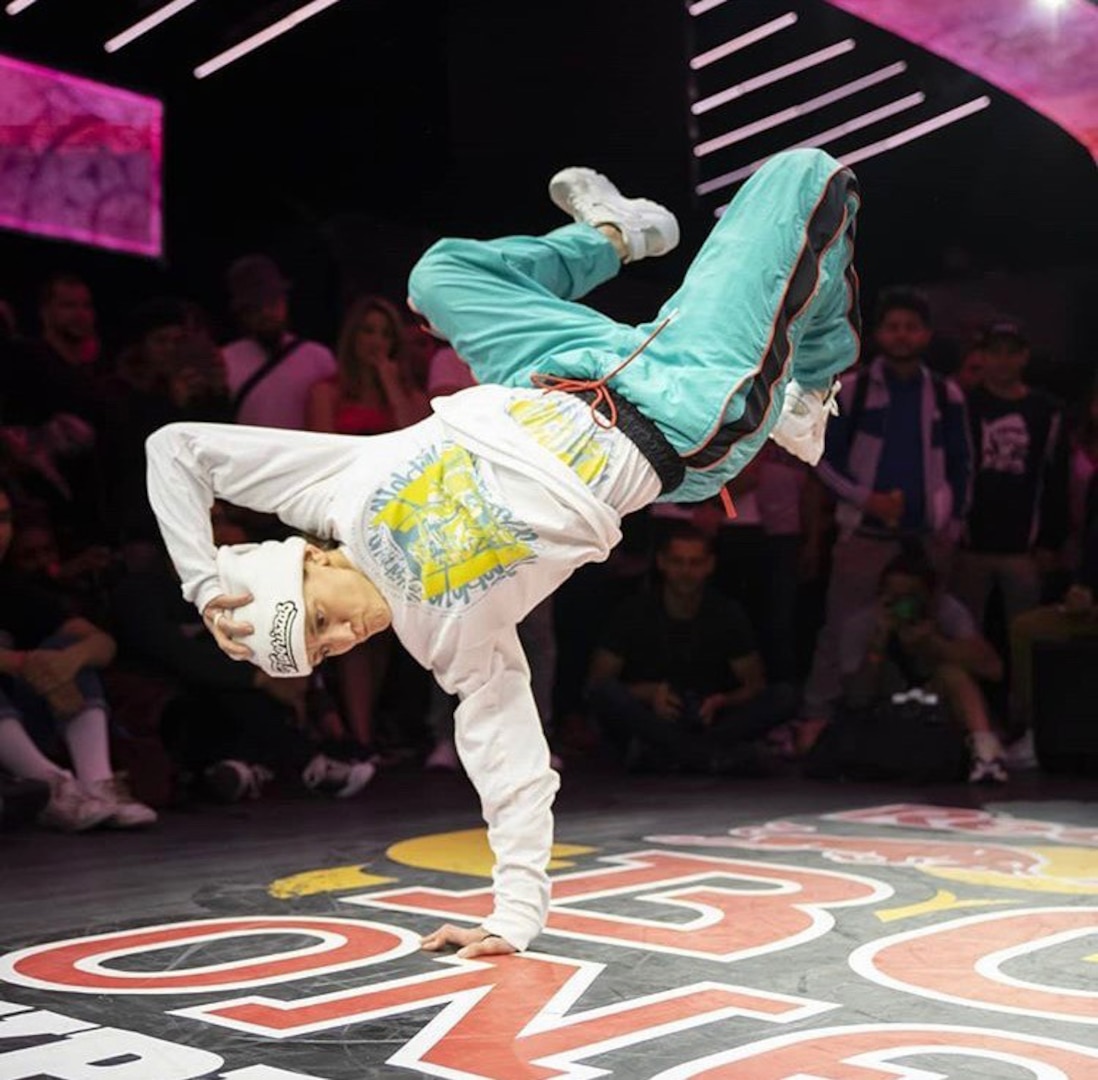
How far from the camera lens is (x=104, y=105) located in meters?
5.52

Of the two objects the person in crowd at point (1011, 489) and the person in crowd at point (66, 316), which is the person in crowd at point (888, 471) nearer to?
the person in crowd at point (1011, 489)

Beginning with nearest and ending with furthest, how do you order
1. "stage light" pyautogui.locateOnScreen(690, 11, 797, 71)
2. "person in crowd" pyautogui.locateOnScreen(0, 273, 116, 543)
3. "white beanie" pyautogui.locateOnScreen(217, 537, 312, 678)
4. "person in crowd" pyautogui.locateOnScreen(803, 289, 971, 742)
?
"white beanie" pyautogui.locateOnScreen(217, 537, 312, 678) < "person in crowd" pyautogui.locateOnScreen(0, 273, 116, 543) < "stage light" pyautogui.locateOnScreen(690, 11, 797, 71) < "person in crowd" pyautogui.locateOnScreen(803, 289, 971, 742)

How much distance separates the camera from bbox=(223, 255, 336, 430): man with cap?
552 cm

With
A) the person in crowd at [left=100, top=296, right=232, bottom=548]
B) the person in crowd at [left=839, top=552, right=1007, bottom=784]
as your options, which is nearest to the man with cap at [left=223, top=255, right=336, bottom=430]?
the person in crowd at [left=100, top=296, right=232, bottom=548]

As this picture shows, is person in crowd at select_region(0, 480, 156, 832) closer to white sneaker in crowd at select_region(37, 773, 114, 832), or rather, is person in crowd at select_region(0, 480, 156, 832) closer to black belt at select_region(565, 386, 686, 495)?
white sneaker in crowd at select_region(37, 773, 114, 832)

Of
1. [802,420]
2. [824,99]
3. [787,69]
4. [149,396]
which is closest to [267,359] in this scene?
[149,396]

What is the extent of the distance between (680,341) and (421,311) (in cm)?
44

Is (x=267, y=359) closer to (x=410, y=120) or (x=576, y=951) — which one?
(x=410, y=120)

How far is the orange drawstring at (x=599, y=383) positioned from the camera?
2377mm

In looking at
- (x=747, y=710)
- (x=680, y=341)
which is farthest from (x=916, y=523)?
(x=680, y=341)

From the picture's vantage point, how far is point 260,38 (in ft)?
18.7

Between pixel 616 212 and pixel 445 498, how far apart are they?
68 centimetres

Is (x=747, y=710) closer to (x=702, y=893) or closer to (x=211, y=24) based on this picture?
(x=702, y=893)

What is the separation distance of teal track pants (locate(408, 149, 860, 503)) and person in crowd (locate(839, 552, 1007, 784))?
3305mm
